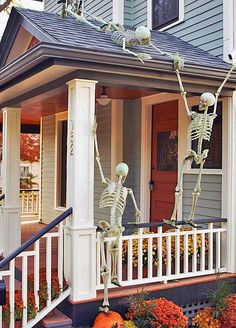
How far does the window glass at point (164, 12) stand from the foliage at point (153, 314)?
428 cm

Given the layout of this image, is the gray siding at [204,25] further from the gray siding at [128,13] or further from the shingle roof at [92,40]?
the gray siding at [128,13]

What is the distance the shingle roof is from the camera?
3.96 metres

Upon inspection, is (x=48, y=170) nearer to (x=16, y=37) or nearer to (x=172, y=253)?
(x=16, y=37)

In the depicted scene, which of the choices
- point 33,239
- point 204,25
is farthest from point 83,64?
point 204,25

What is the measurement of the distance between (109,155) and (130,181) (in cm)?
63

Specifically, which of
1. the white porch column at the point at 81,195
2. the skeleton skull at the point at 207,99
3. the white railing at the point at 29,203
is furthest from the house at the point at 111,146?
the white railing at the point at 29,203

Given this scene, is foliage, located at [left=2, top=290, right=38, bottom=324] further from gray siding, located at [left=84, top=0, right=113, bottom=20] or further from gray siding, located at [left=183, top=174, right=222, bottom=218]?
gray siding, located at [left=84, top=0, right=113, bottom=20]

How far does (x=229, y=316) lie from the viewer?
13.6 feet

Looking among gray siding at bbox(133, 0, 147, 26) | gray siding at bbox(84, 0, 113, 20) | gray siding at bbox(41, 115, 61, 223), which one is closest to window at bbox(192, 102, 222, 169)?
gray siding at bbox(133, 0, 147, 26)

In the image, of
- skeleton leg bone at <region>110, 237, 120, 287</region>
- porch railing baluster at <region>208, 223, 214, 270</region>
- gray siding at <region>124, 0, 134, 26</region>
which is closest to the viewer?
skeleton leg bone at <region>110, 237, 120, 287</region>

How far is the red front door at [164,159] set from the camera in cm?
609

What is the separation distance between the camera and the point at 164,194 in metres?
6.23

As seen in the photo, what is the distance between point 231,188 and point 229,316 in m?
1.42

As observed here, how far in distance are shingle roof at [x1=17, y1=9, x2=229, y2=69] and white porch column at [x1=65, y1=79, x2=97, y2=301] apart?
15.9 inches
